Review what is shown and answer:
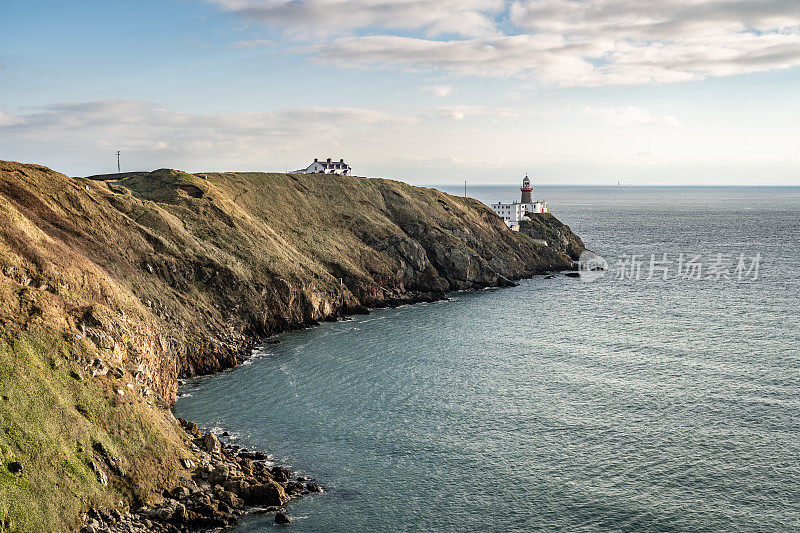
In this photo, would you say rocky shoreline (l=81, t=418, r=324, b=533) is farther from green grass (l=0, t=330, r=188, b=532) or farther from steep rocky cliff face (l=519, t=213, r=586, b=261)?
steep rocky cliff face (l=519, t=213, r=586, b=261)

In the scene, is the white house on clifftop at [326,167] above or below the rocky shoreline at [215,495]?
above

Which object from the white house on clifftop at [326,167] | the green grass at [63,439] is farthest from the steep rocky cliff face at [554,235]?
the green grass at [63,439]

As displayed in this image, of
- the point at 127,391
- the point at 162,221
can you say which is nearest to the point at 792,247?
the point at 162,221

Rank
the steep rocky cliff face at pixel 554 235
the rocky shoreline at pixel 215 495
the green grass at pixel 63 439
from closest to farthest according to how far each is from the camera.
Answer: the green grass at pixel 63 439, the rocky shoreline at pixel 215 495, the steep rocky cliff face at pixel 554 235

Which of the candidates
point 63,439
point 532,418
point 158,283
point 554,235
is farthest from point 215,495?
point 554,235

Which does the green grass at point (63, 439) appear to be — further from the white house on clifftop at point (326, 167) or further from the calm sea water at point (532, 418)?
the white house on clifftop at point (326, 167)

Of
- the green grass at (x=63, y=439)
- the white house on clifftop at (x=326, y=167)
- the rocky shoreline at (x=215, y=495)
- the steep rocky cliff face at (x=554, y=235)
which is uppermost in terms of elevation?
the white house on clifftop at (x=326, y=167)
